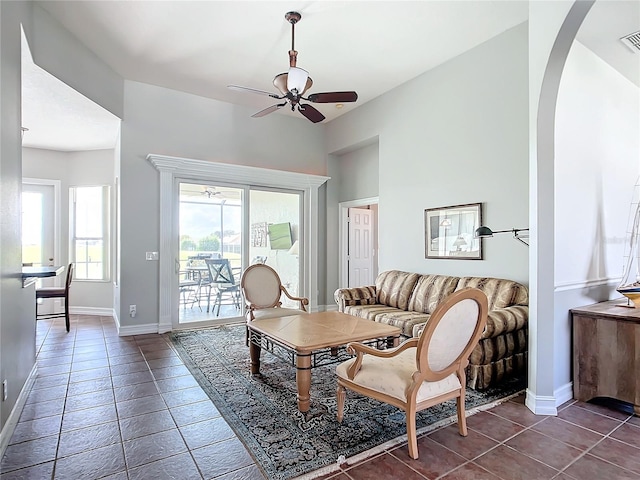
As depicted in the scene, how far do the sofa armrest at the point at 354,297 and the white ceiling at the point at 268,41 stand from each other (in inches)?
117

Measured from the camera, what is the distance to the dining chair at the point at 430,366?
211 cm

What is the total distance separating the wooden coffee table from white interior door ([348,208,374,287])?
3.16 m

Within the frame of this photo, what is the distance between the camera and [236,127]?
6.02 m

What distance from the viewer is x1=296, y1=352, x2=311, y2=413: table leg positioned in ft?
8.81

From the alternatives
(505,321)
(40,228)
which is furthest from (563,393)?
(40,228)

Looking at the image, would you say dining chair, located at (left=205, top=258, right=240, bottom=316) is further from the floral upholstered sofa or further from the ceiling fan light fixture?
the ceiling fan light fixture

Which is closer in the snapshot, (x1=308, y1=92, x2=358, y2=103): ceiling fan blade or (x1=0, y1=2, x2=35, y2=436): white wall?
(x1=0, y1=2, x2=35, y2=436): white wall

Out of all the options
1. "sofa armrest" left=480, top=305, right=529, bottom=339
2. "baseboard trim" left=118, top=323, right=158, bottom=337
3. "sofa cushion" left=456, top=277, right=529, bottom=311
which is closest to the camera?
"sofa armrest" left=480, top=305, right=529, bottom=339

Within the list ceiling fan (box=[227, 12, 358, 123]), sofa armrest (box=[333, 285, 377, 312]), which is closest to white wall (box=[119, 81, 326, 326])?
ceiling fan (box=[227, 12, 358, 123])

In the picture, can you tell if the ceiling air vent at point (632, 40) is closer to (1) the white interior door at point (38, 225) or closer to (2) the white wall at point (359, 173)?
(2) the white wall at point (359, 173)

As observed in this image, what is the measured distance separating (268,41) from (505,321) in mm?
3803

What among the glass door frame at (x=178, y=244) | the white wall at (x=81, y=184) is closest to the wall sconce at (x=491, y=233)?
the glass door frame at (x=178, y=244)

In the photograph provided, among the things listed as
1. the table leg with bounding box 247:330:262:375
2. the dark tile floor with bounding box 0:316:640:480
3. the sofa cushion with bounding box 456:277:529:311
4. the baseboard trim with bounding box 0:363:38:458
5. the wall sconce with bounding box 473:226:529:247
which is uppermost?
the wall sconce with bounding box 473:226:529:247

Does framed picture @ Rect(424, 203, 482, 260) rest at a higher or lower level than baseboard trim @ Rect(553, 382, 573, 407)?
higher
